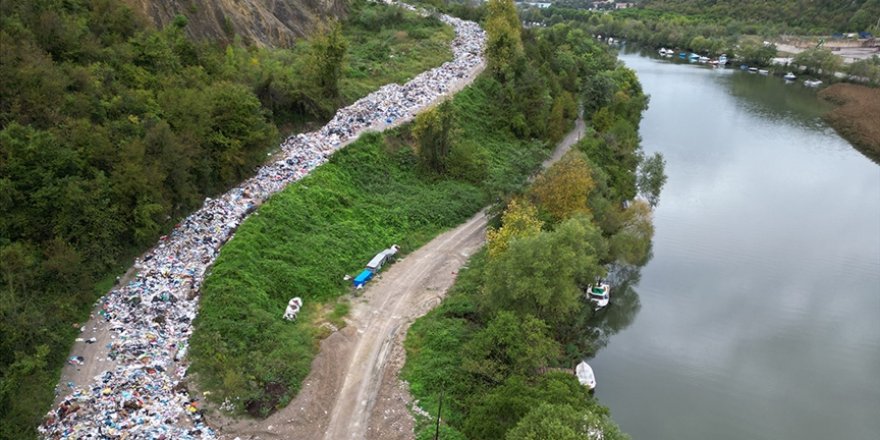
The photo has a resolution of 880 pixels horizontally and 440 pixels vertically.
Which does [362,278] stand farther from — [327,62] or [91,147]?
[327,62]

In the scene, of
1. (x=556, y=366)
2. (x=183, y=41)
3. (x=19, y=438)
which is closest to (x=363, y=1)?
(x=183, y=41)

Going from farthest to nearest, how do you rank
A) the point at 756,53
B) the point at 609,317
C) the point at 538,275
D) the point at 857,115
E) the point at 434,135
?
1. the point at 756,53
2. the point at 857,115
3. the point at 434,135
4. the point at 609,317
5. the point at 538,275

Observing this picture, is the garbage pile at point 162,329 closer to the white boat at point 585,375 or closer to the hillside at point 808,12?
the white boat at point 585,375

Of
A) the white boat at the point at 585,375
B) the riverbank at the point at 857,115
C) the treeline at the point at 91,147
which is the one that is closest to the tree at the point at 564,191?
the white boat at the point at 585,375

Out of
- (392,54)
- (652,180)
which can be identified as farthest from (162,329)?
(392,54)

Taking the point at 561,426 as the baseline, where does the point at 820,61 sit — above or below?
below

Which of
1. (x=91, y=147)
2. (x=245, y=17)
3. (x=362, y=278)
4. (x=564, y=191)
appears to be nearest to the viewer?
(x=91, y=147)

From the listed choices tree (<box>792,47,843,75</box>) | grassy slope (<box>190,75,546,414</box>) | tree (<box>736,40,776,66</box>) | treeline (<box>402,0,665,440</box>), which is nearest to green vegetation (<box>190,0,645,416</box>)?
grassy slope (<box>190,75,546,414</box>)

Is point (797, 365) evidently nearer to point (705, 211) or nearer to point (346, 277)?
point (705, 211)
